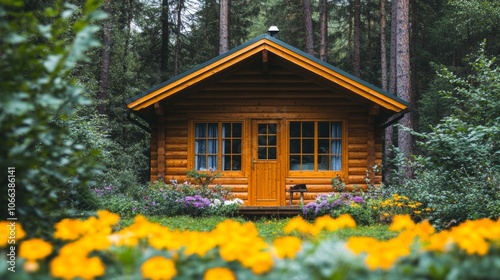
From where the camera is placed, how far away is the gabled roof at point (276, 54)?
1027 cm

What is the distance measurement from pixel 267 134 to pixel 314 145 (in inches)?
44.2

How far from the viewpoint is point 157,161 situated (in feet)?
37.1

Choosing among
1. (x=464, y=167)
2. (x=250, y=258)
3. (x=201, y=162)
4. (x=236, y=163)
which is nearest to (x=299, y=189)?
(x=236, y=163)

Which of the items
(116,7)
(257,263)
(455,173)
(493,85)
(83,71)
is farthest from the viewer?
(116,7)

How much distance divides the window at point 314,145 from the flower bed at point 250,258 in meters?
9.00

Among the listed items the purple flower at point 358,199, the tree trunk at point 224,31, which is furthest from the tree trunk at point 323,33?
the purple flower at point 358,199

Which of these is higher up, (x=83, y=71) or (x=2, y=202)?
(x=83, y=71)

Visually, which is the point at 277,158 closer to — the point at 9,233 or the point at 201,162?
the point at 201,162

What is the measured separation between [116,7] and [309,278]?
17.9 meters

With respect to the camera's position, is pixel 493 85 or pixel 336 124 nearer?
pixel 493 85

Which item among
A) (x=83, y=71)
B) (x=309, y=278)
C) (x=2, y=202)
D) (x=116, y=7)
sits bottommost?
(x=309, y=278)

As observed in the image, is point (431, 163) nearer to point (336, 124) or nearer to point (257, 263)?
point (336, 124)

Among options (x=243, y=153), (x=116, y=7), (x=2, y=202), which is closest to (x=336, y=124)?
(x=243, y=153)

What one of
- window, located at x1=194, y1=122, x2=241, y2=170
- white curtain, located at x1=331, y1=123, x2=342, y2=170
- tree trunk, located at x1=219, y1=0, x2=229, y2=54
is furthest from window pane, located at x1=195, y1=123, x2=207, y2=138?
tree trunk, located at x1=219, y1=0, x2=229, y2=54
